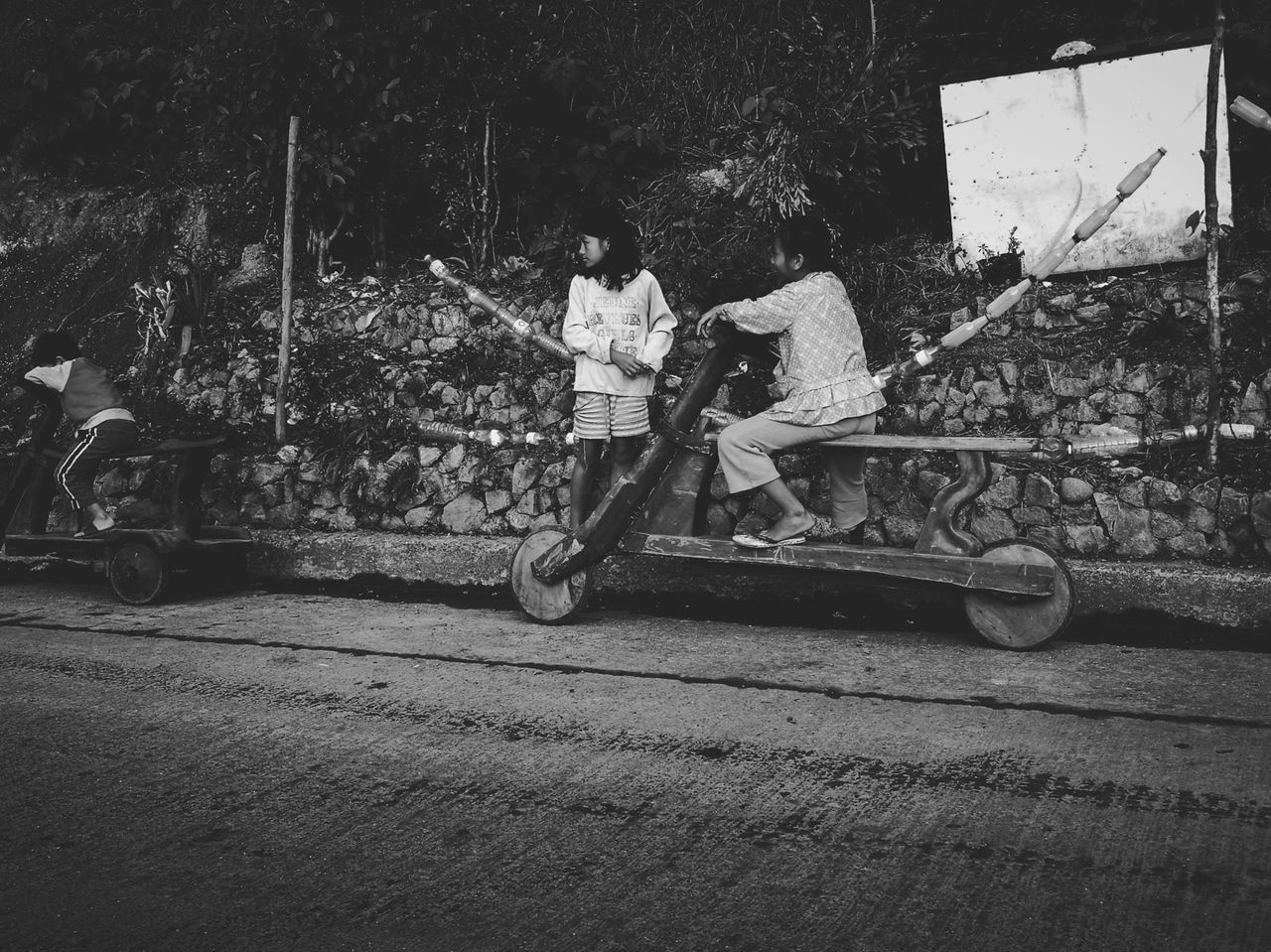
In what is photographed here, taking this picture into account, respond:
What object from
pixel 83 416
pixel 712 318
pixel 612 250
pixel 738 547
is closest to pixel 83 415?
pixel 83 416

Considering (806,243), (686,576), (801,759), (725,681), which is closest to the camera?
(801,759)

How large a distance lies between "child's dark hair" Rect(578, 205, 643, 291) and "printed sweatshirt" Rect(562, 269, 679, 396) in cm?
4

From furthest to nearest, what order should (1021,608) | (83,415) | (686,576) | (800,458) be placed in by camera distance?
1. (83,415)
2. (800,458)
3. (686,576)
4. (1021,608)

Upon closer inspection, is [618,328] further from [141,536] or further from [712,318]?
[141,536]

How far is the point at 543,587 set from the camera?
5355 mm

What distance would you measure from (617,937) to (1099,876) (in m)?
1.10

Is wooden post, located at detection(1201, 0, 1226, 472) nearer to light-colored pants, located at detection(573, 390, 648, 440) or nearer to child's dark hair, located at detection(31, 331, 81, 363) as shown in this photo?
light-colored pants, located at detection(573, 390, 648, 440)

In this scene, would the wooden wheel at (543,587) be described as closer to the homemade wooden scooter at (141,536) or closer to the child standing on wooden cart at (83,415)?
the homemade wooden scooter at (141,536)

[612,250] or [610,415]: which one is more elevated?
[612,250]

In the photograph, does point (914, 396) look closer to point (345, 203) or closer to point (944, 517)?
point (944, 517)

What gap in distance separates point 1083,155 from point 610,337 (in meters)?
3.08

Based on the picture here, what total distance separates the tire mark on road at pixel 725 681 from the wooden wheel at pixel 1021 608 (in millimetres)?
664

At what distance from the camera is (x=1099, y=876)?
2705mm

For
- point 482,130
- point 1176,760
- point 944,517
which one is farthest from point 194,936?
point 482,130
